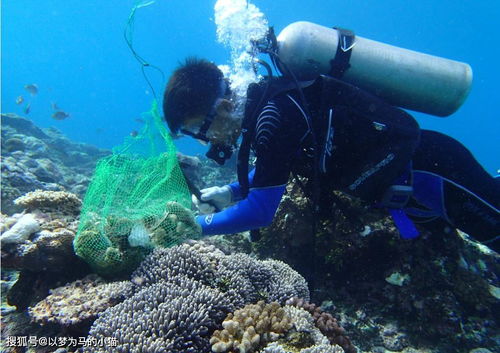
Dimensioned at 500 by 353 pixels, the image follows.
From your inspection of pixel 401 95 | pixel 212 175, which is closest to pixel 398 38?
pixel 212 175

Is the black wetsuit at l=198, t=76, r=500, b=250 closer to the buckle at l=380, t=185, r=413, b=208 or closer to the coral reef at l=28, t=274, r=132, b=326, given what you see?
the buckle at l=380, t=185, r=413, b=208

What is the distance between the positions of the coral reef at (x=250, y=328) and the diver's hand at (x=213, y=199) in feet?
5.54

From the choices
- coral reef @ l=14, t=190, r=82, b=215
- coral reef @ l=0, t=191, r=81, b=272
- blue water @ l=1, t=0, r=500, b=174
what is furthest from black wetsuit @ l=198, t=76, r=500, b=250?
blue water @ l=1, t=0, r=500, b=174

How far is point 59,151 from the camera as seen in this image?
19.0 meters

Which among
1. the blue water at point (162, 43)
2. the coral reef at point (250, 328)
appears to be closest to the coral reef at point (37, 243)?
the coral reef at point (250, 328)

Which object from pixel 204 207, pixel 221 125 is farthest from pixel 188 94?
pixel 204 207

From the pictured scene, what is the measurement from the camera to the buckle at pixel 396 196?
329 centimetres

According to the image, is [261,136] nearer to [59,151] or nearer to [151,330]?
[151,330]

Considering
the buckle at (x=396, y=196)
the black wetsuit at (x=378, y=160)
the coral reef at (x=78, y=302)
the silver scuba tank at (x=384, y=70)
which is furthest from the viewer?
the silver scuba tank at (x=384, y=70)

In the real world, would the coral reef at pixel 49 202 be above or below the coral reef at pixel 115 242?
above

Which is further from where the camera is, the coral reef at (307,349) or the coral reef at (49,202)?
the coral reef at (49,202)

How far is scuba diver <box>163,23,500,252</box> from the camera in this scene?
301cm

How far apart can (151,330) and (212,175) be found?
12583mm

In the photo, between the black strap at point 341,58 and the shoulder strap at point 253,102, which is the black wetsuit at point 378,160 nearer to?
the shoulder strap at point 253,102
